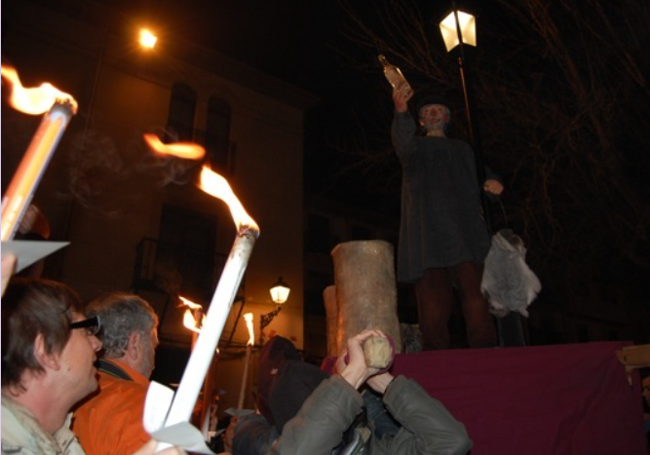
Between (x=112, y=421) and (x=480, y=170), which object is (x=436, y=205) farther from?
(x=112, y=421)

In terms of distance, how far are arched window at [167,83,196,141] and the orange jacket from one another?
51.3 ft

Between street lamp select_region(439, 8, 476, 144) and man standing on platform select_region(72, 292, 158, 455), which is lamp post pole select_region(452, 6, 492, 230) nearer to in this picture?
street lamp select_region(439, 8, 476, 144)

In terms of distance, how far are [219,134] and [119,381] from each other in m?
16.8

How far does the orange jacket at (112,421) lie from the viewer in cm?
213

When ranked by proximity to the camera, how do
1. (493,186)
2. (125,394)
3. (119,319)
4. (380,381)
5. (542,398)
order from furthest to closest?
(493,186), (542,398), (119,319), (380,381), (125,394)

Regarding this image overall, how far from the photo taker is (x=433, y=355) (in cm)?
369

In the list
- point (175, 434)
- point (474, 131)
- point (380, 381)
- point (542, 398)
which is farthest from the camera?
point (474, 131)

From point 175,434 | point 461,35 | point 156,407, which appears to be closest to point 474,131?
point 461,35

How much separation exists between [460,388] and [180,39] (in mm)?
16529

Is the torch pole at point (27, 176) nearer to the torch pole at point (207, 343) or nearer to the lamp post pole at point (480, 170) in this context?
the torch pole at point (207, 343)

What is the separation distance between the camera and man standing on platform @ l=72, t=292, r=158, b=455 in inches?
85.7

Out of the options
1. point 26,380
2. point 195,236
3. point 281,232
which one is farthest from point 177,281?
point 26,380

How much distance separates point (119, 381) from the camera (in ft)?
8.14

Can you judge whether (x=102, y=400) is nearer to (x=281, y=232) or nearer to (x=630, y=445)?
(x=630, y=445)
